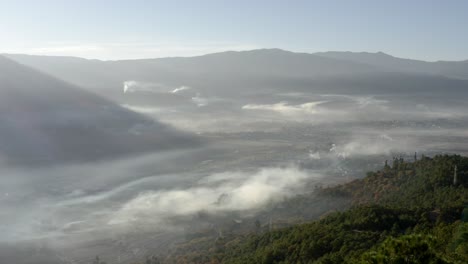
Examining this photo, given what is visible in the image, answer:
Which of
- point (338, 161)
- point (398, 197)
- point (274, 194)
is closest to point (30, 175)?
point (274, 194)

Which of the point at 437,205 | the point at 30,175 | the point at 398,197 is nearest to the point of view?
the point at 437,205

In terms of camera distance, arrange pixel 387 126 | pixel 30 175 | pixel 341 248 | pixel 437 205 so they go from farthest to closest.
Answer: pixel 387 126 < pixel 30 175 < pixel 437 205 < pixel 341 248

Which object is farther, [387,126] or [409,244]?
[387,126]

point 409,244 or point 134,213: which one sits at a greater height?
point 409,244

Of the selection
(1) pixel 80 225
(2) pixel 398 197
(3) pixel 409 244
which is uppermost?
(3) pixel 409 244

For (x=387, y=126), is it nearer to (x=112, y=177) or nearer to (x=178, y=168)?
(x=178, y=168)

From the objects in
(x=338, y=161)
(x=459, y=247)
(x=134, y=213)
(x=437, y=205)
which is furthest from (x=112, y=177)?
(x=459, y=247)
